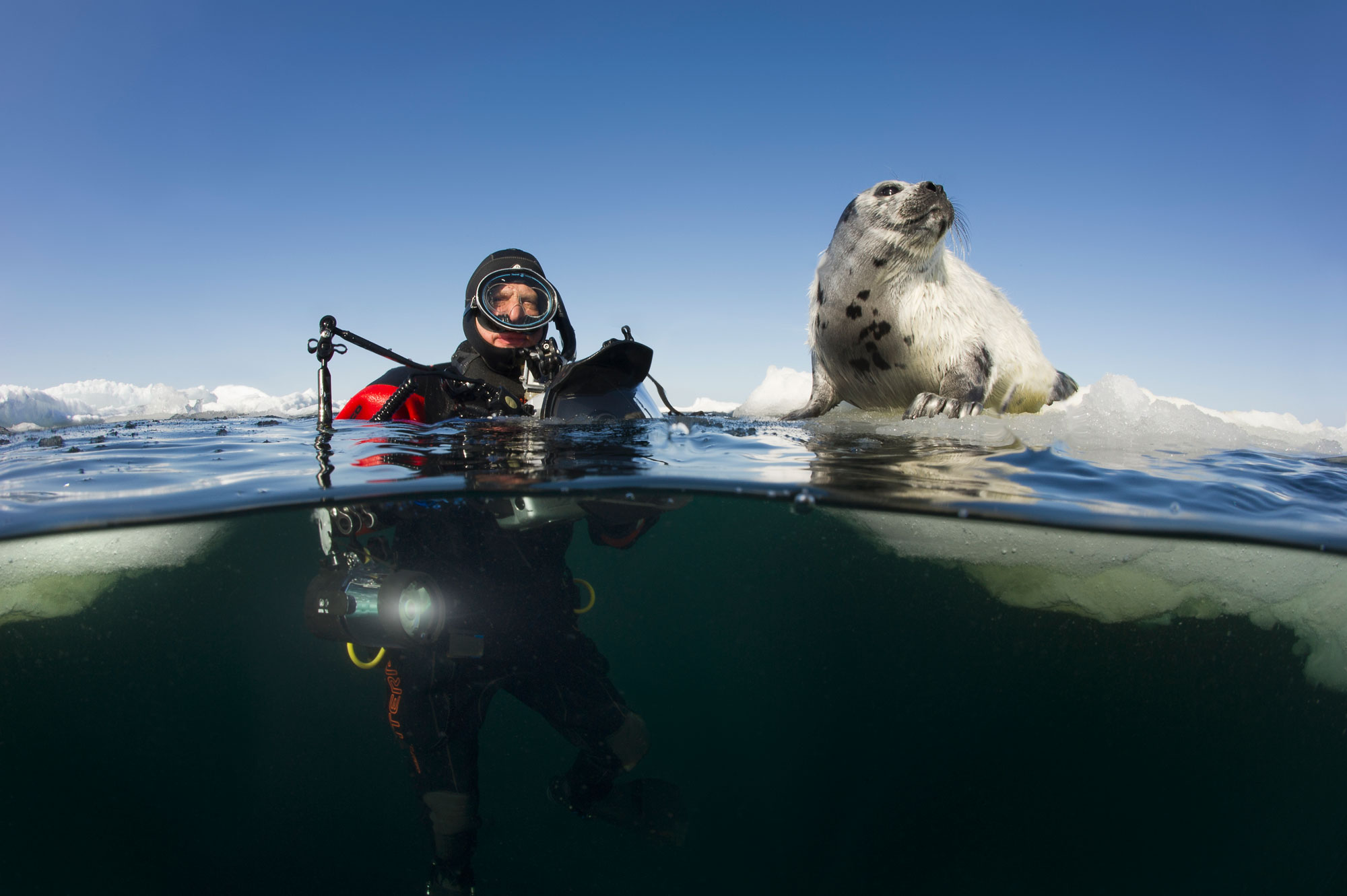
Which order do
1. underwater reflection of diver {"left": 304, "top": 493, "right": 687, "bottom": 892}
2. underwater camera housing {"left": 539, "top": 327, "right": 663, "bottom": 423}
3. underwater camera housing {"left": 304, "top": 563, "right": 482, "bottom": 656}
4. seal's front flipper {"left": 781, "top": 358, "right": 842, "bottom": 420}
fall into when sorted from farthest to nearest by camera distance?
seal's front flipper {"left": 781, "top": 358, "right": 842, "bottom": 420} < underwater camera housing {"left": 539, "top": 327, "right": 663, "bottom": 423} < underwater reflection of diver {"left": 304, "top": 493, "right": 687, "bottom": 892} < underwater camera housing {"left": 304, "top": 563, "right": 482, "bottom": 656}

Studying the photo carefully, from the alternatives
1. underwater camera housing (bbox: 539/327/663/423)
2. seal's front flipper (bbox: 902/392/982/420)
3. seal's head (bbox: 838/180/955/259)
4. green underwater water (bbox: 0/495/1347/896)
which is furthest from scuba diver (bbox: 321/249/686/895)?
seal's head (bbox: 838/180/955/259)

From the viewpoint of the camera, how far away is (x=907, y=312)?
5.45 metres

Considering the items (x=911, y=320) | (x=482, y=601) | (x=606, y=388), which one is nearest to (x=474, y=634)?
(x=482, y=601)

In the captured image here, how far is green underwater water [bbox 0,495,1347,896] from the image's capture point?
213 inches

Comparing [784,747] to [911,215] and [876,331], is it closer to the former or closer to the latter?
[876,331]

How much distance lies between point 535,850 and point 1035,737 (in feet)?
24.9

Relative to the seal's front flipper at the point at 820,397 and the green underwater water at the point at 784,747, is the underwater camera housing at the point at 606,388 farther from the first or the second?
the seal's front flipper at the point at 820,397

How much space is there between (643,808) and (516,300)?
4.17 m

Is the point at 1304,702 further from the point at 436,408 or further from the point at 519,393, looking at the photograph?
the point at 436,408

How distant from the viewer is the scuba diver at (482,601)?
11.6 ft

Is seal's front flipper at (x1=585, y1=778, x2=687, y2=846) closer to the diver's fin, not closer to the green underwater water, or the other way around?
the diver's fin

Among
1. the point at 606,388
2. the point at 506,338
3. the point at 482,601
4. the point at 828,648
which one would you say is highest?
the point at 506,338

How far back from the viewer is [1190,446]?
17.1 ft

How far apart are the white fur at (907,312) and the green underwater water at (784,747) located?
1.55m
